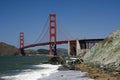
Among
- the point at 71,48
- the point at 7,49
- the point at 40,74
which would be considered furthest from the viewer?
the point at 7,49

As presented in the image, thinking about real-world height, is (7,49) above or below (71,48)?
above

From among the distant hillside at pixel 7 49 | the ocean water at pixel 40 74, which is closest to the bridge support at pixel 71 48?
the distant hillside at pixel 7 49

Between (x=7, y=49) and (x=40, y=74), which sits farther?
(x=7, y=49)

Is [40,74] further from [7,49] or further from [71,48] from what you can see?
[7,49]

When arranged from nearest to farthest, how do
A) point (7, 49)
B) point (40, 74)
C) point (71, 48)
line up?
1. point (40, 74)
2. point (71, 48)
3. point (7, 49)

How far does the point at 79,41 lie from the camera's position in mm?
103188

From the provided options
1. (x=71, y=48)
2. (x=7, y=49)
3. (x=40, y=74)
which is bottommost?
(x=40, y=74)

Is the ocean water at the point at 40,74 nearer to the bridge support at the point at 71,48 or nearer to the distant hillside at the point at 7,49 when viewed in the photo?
the bridge support at the point at 71,48

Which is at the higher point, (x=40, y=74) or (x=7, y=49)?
(x=7, y=49)

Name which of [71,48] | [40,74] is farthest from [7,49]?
[40,74]

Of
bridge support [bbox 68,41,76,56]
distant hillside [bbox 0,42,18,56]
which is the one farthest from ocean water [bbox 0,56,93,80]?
distant hillside [bbox 0,42,18,56]

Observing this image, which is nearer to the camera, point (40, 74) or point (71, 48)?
point (40, 74)

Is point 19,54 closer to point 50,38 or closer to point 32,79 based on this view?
point 50,38

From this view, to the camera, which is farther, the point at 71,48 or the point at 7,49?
the point at 7,49
